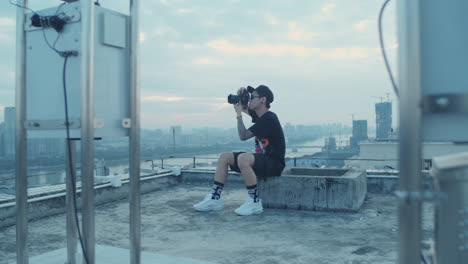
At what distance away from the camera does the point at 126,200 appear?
5570mm

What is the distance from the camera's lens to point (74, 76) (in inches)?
87.6

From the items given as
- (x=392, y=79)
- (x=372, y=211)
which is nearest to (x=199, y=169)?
(x=372, y=211)

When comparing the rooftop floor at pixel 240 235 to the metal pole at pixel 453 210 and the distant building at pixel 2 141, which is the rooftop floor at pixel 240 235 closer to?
the distant building at pixel 2 141

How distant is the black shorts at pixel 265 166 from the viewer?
4.88 m

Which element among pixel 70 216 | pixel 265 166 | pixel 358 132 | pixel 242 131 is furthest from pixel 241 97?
pixel 358 132

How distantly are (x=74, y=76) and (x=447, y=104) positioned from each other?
5.77ft

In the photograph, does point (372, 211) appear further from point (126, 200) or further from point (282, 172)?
point (126, 200)

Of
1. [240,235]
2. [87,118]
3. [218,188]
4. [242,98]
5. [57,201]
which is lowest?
[240,235]

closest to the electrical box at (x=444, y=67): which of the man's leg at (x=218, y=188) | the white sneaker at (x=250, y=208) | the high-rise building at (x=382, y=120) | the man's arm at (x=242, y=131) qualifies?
the white sneaker at (x=250, y=208)

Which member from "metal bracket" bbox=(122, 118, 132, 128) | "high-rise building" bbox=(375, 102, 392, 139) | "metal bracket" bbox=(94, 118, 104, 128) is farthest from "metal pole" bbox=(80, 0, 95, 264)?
"high-rise building" bbox=(375, 102, 392, 139)

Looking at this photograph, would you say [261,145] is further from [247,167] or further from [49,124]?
[49,124]

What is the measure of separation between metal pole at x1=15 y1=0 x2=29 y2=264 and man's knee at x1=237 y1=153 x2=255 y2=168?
2686 mm

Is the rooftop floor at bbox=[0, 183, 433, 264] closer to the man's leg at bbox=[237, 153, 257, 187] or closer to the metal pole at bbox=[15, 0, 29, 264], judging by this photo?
the man's leg at bbox=[237, 153, 257, 187]

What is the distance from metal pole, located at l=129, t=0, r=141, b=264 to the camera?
7.62 ft
